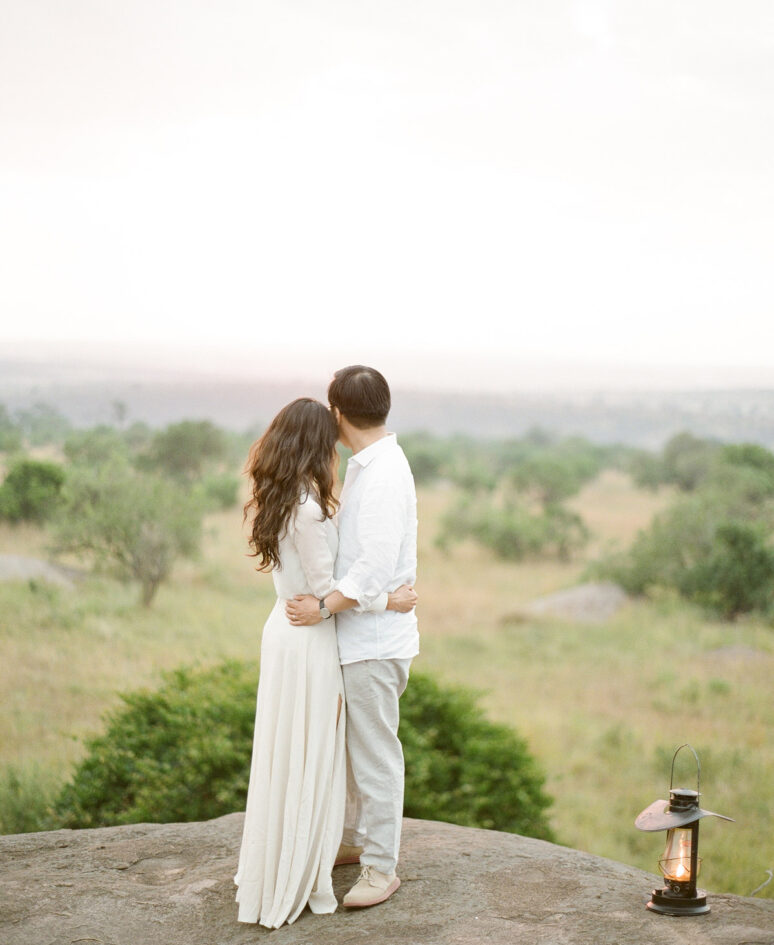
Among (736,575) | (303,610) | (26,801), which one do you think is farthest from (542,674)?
(303,610)

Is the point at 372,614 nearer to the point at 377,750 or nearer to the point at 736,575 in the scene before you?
the point at 377,750

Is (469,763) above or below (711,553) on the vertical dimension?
above

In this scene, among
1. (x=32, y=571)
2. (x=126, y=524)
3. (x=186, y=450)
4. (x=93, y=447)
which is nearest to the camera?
(x=32, y=571)

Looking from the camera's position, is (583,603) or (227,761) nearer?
(227,761)

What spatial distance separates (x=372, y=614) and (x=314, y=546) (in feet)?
1.11

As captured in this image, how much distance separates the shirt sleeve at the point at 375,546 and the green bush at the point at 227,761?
248cm

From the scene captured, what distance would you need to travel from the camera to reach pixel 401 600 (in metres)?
3.49

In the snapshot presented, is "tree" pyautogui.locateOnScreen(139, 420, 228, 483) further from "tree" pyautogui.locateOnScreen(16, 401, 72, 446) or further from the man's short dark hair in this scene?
the man's short dark hair

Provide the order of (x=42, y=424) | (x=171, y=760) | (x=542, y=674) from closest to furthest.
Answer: (x=171, y=760), (x=42, y=424), (x=542, y=674)

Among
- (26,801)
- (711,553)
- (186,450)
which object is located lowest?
(26,801)

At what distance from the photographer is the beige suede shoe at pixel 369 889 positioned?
3.53 m

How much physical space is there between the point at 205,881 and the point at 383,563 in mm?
1606

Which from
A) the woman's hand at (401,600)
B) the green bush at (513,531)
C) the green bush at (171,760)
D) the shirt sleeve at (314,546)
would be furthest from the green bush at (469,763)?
the green bush at (513,531)

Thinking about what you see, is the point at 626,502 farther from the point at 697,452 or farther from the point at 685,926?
the point at 685,926
